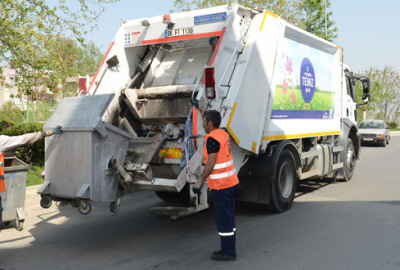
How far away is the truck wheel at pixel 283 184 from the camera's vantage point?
5.52 m

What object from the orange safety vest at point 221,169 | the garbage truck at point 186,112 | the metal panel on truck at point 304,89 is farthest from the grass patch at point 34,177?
the orange safety vest at point 221,169

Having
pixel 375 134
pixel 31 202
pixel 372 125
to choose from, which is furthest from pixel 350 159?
pixel 372 125

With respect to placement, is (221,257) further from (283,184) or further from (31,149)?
(31,149)

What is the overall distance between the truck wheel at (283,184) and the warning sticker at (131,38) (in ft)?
8.97

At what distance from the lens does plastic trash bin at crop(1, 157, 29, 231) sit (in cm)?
501

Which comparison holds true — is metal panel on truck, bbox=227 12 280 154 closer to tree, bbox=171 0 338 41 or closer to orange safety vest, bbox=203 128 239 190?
orange safety vest, bbox=203 128 239 190

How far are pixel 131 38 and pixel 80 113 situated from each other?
168 centimetres

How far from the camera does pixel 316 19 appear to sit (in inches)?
801

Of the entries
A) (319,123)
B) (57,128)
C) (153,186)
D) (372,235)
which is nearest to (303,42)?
(319,123)

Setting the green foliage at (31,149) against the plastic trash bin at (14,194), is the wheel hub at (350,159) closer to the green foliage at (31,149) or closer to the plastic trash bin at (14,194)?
the plastic trash bin at (14,194)

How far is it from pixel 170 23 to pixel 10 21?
4.48m

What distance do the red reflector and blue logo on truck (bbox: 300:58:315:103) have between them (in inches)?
105

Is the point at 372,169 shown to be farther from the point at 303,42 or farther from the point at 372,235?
the point at 372,235

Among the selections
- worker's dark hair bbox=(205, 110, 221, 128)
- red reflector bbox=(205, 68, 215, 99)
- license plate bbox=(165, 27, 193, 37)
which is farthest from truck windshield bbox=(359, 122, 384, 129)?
worker's dark hair bbox=(205, 110, 221, 128)
